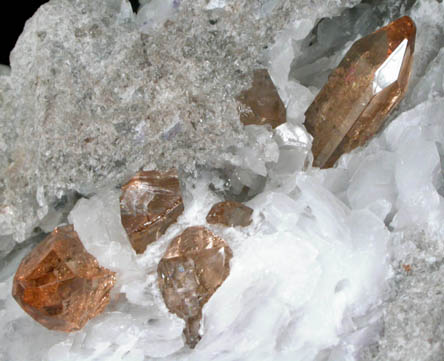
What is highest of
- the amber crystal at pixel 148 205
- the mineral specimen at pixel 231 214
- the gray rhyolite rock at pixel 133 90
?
the gray rhyolite rock at pixel 133 90

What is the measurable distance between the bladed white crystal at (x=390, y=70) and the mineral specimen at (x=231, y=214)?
221 mm

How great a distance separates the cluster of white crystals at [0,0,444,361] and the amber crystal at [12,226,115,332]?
0.02 m

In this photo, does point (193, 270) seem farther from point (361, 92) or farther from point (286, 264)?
point (361, 92)

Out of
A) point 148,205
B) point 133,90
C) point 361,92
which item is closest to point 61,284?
point 148,205

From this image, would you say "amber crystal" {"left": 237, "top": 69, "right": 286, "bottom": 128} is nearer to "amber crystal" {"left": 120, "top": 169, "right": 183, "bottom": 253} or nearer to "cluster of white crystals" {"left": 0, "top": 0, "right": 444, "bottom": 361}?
"cluster of white crystals" {"left": 0, "top": 0, "right": 444, "bottom": 361}

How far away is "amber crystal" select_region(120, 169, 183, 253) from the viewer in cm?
70

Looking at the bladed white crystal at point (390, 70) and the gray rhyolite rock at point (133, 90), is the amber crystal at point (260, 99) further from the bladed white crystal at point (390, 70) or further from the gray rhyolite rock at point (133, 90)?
the bladed white crystal at point (390, 70)

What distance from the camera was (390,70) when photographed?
73 cm

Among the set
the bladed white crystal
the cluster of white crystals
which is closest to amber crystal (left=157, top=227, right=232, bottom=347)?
the cluster of white crystals

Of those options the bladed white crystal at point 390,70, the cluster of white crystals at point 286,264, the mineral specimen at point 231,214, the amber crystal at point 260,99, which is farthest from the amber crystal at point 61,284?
the bladed white crystal at point 390,70

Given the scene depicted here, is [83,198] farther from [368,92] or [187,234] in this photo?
[368,92]

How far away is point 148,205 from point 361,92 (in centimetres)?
30

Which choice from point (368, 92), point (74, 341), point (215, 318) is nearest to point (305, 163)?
point (368, 92)

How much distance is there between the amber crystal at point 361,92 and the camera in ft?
2.40
